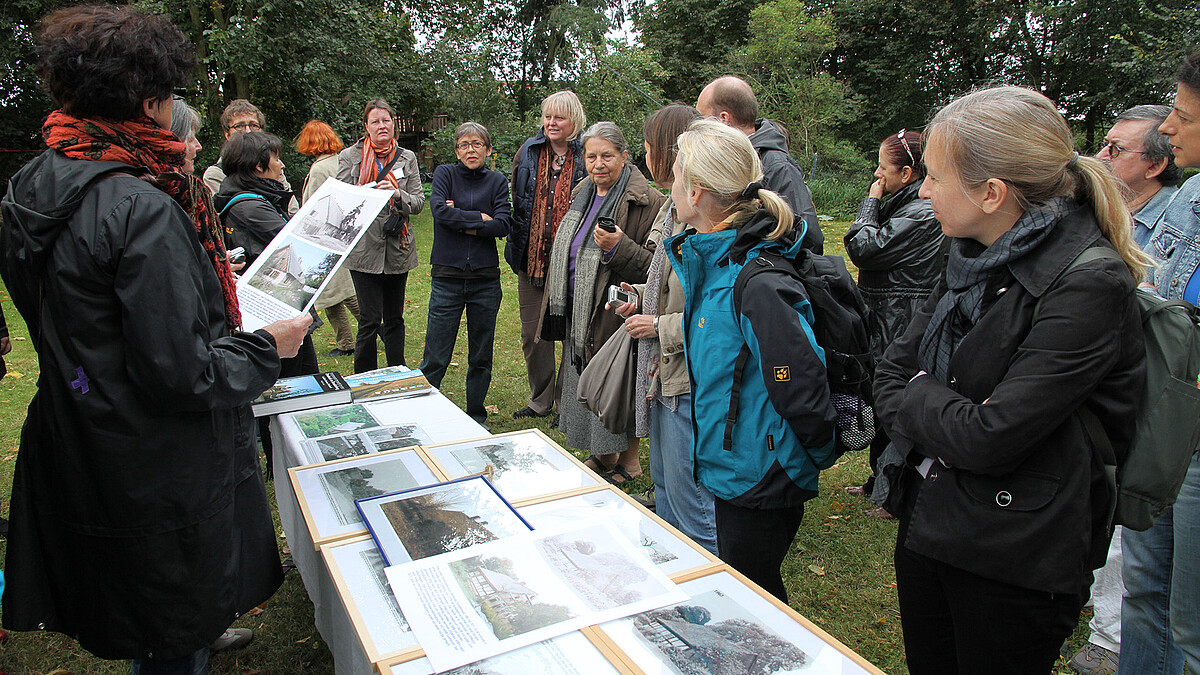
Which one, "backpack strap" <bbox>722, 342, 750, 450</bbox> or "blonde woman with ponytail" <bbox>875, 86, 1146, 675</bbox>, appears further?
"backpack strap" <bbox>722, 342, 750, 450</bbox>

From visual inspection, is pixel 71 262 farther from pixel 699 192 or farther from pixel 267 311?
pixel 699 192

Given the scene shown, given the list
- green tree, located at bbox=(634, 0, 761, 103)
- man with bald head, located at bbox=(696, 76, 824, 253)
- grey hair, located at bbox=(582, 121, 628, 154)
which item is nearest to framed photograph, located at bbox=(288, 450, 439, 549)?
man with bald head, located at bbox=(696, 76, 824, 253)

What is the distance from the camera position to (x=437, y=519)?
1871mm

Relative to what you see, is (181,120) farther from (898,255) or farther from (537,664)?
(898,255)

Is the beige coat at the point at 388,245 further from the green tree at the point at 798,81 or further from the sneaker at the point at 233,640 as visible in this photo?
the green tree at the point at 798,81

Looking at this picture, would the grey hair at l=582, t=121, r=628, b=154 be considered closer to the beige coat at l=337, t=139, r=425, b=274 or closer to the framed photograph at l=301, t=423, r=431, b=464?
the beige coat at l=337, t=139, r=425, b=274

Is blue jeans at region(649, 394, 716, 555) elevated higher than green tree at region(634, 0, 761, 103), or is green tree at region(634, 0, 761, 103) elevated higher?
green tree at region(634, 0, 761, 103)

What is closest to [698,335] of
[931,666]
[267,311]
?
[931,666]

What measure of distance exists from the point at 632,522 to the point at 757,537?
1.61 ft

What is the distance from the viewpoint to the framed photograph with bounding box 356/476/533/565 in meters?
1.73

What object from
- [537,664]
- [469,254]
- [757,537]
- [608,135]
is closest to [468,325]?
[469,254]

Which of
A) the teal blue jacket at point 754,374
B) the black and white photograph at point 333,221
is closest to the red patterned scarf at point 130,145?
the black and white photograph at point 333,221

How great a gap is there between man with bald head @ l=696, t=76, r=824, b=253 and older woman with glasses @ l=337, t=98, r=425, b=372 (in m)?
2.40

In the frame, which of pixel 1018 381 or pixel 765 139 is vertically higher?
pixel 765 139
